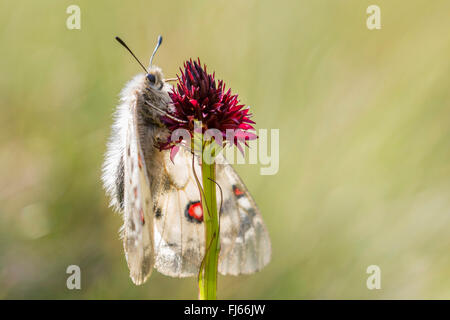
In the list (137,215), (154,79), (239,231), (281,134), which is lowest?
(239,231)

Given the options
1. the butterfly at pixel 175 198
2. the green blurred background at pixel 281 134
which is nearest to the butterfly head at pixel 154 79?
the butterfly at pixel 175 198

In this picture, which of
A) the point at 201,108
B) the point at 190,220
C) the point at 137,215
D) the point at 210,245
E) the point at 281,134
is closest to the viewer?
the point at 137,215

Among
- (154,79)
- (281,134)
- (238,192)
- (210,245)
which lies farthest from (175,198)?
(281,134)

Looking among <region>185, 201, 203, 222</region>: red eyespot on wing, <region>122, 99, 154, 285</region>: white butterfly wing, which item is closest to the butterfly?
<region>185, 201, 203, 222</region>: red eyespot on wing

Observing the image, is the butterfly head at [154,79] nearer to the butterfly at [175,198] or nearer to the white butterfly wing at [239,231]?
the butterfly at [175,198]

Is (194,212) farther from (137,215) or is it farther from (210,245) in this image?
(137,215)
